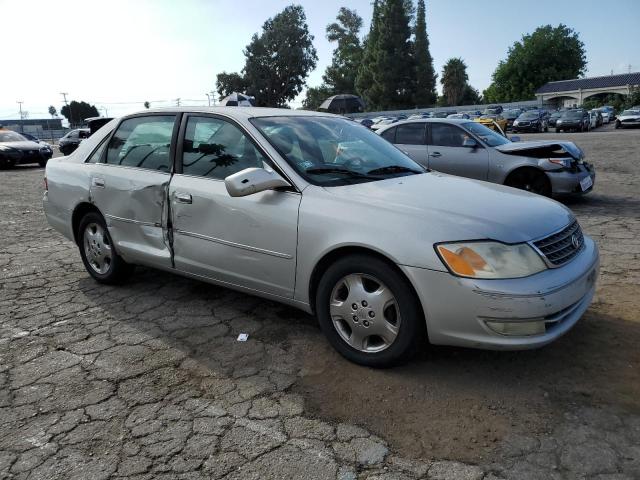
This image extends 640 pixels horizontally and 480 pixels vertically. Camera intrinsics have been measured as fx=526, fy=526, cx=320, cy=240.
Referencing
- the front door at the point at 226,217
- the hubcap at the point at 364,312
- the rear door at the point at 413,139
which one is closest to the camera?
the hubcap at the point at 364,312

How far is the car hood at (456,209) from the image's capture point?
279cm

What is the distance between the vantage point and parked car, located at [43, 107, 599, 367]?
2.72 metres

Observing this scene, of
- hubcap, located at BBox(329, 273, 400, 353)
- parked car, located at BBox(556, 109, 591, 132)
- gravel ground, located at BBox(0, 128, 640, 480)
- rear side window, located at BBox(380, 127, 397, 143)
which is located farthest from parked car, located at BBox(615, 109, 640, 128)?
hubcap, located at BBox(329, 273, 400, 353)

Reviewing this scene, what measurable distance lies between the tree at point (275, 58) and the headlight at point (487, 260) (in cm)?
7031

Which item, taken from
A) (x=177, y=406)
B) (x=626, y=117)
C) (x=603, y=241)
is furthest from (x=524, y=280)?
(x=626, y=117)

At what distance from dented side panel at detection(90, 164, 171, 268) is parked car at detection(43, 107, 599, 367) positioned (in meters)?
0.01

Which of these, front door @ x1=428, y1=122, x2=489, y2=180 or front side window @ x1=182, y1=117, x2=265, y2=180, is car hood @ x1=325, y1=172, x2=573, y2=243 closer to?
front side window @ x1=182, y1=117, x2=265, y2=180

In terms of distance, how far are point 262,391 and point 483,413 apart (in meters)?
1.18

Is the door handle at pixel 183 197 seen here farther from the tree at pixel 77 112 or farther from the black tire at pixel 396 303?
the tree at pixel 77 112

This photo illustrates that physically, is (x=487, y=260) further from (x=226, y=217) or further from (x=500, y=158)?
(x=500, y=158)

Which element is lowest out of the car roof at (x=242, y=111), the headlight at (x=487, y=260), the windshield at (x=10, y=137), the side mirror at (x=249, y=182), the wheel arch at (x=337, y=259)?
the windshield at (x=10, y=137)

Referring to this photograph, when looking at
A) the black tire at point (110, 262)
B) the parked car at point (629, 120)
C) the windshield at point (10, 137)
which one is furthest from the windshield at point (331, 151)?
the parked car at point (629, 120)

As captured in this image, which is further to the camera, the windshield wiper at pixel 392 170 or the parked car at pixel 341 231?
the windshield wiper at pixel 392 170

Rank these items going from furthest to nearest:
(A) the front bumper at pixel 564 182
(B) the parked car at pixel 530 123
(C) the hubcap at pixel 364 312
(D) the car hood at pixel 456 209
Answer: (B) the parked car at pixel 530 123, (A) the front bumper at pixel 564 182, (C) the hubcap at pixel 364 312, (D) the car hood at pixel 456 209
